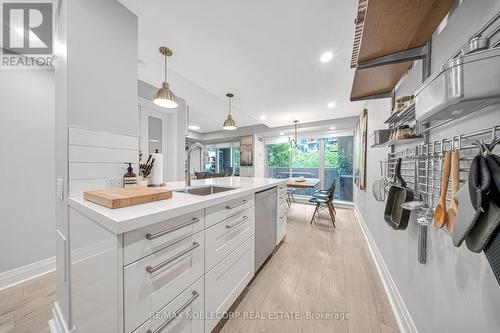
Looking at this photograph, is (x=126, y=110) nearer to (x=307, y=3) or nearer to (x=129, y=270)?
(x=129, y=270)

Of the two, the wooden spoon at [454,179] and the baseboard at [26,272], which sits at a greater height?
the wooden spoon at [454,179]

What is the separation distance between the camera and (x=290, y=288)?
1600 millimetres

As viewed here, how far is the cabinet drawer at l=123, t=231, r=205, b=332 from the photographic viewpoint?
25.8 inches

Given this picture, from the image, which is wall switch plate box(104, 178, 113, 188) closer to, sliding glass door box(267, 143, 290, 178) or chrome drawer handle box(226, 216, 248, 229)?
chrome drawer handle box(226, 216, 248, 229)

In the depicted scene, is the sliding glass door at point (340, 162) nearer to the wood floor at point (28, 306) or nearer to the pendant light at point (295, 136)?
the pendant light at point (295, 136)

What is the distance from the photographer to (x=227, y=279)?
1.22m

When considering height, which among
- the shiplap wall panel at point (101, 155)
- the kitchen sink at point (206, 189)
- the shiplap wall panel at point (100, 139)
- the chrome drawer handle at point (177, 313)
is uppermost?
the shiplap wall panel at point (100, 139)

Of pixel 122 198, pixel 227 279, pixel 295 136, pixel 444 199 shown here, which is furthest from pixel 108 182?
pixel 295 136

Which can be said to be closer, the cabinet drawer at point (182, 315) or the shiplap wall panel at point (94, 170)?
the cabinet drawer at point (182, 315)

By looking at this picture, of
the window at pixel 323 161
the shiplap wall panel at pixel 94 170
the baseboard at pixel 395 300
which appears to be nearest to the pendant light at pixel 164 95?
the shiplap wall panel at pixel 94 170

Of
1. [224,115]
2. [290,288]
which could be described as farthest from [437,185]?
[224,115]

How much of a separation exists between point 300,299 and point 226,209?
1108mm

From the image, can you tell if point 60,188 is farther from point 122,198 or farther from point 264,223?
point 264,223

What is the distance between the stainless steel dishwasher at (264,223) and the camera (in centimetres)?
168
